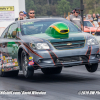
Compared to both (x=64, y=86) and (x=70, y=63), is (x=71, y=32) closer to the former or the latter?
(x=70, y=63)

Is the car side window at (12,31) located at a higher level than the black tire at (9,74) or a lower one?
higher

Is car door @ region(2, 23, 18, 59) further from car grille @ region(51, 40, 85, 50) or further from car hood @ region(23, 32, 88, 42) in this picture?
car grille @ region(51, 40, 85, 50)

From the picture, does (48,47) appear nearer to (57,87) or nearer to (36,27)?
(57,87)

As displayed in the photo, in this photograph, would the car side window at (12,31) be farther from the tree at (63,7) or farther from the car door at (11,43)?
the tree at (63,7)

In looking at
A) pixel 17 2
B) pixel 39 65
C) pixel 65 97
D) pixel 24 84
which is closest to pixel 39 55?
pixel 39 65

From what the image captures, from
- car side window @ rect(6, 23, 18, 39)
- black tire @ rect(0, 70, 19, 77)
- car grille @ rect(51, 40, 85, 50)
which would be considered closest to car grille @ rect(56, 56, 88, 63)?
car grille @ rect(51, 40, 85, 50)

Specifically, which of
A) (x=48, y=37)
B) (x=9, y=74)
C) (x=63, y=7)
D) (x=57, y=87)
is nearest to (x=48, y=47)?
→ (x=48, y=37)

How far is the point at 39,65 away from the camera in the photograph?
839 centimetres

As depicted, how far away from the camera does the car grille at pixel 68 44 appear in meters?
8.41

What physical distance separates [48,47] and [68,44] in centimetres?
50

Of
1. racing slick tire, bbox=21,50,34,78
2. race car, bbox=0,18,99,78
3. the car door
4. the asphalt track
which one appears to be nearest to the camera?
the asphalt track

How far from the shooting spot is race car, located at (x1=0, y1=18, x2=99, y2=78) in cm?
835

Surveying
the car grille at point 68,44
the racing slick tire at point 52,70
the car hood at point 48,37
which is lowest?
the racing slick tire at point 52,70


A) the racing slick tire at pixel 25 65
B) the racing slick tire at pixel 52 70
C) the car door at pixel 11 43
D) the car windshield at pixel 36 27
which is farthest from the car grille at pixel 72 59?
the racing slick tire at pixel 52 70
